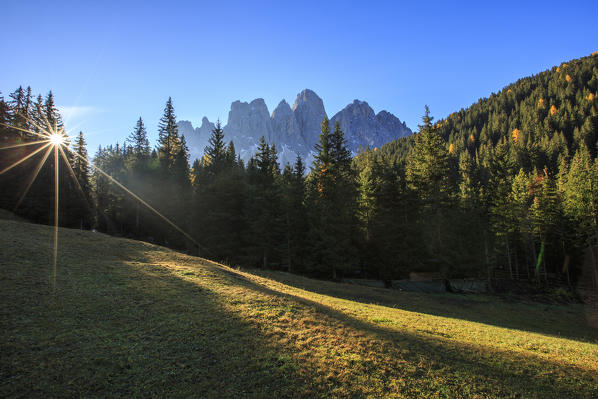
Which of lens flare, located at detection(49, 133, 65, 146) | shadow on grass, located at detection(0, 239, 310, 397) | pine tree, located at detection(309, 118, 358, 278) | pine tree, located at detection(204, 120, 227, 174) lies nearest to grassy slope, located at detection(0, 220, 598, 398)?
shadow on grass, located at detection(0, 239, 310, 397)

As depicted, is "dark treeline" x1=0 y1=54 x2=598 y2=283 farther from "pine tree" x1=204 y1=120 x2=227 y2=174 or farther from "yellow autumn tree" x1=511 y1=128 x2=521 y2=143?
"yellow autumn tree" x1=511 y1=128 x2=521 y2=143

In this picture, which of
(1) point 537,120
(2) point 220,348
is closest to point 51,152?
(2) point 220,348

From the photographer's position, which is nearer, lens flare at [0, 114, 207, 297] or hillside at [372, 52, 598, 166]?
lens flare at [0, 114, 207, 297]

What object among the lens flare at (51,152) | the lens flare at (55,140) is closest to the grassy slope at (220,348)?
the lens flare at (51,152)

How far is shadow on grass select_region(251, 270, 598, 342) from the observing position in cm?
1841

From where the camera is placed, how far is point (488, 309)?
2320 centimetres

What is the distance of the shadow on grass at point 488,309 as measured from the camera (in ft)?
60.4

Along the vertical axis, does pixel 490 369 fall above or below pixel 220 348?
below

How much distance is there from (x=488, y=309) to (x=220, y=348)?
82.5 feet

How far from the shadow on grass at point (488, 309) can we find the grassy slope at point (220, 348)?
720 cm

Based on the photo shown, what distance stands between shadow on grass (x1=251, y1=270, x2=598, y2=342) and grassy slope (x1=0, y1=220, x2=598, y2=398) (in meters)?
7.20

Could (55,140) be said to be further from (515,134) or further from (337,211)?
(515,134)

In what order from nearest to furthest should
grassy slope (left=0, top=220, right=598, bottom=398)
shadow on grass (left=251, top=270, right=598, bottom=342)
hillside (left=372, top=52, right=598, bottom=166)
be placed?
grassy slope (left=0, top=220, right=598, bottom=398), shadow on grass (left=251, top=270, right=598, bottom=342), hillside (left=372, top=52, right=598, bottom=166)

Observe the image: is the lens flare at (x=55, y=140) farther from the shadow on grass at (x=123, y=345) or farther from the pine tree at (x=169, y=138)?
the shadow on grass at (x=123, y=345)
